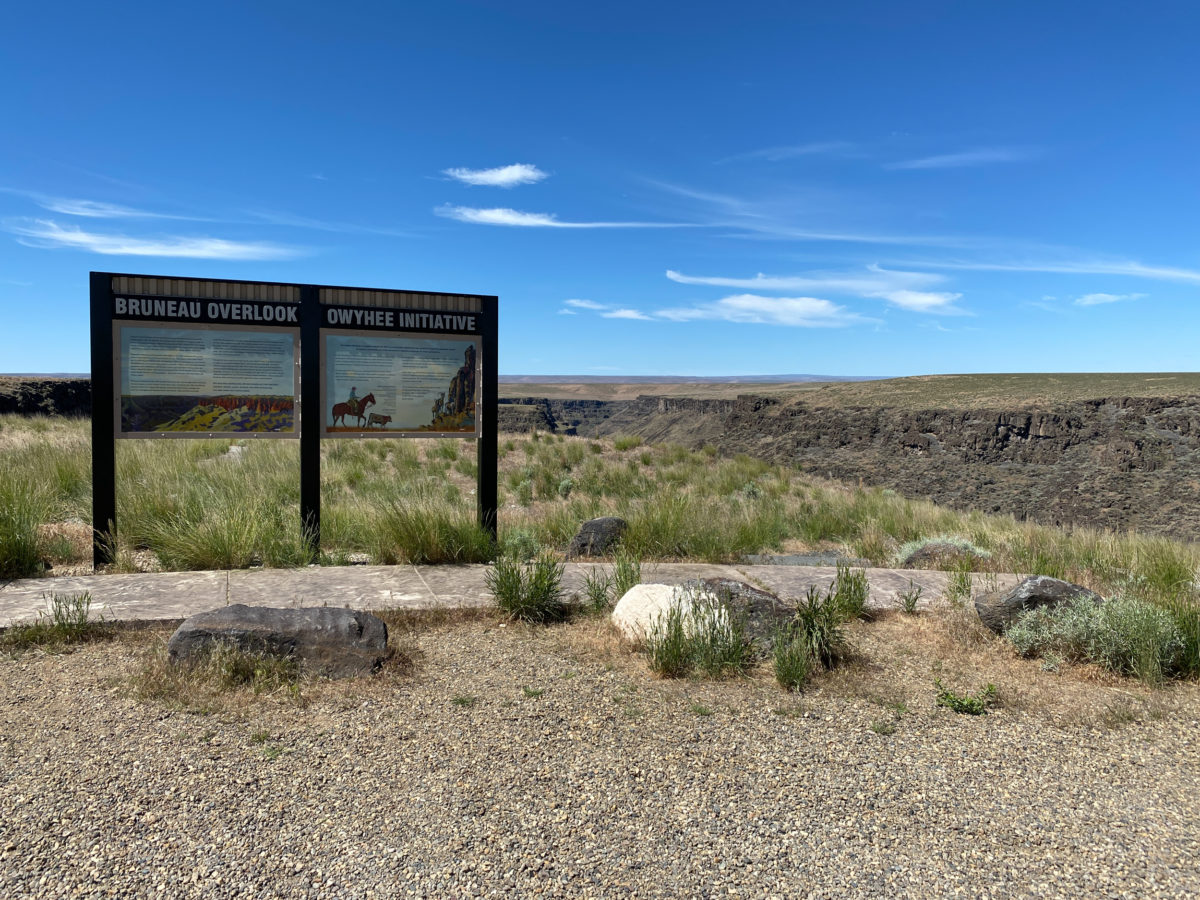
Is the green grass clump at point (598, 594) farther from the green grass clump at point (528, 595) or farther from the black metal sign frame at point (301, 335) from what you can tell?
the black metal sign frame at point (301, 335)

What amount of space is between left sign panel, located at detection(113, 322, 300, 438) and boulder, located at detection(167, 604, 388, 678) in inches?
118

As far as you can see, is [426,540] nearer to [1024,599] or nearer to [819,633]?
[819,633]

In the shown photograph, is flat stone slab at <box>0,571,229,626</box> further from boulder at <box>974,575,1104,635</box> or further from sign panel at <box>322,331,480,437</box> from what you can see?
boulder at <box>974,575,1104,635</box>

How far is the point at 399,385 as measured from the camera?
7355 mm

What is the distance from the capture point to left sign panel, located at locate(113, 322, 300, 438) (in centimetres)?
662

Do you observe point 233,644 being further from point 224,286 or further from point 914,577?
point 914,577

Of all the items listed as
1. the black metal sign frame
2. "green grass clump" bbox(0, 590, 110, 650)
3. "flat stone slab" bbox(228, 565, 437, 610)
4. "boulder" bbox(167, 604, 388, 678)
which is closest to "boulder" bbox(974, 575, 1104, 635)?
"flat stone slab" bbox(228, 565, 437, 610)

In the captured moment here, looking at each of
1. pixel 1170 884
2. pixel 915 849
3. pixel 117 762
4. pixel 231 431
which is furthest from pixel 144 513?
pixel 1170 884

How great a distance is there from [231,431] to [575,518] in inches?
170

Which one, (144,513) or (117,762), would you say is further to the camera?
(144,513)

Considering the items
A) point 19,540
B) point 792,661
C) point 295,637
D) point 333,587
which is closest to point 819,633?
point 792,661

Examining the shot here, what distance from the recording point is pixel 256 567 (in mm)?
6371

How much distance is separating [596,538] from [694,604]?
11.2 feet

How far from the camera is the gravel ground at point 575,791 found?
2.56 metres
